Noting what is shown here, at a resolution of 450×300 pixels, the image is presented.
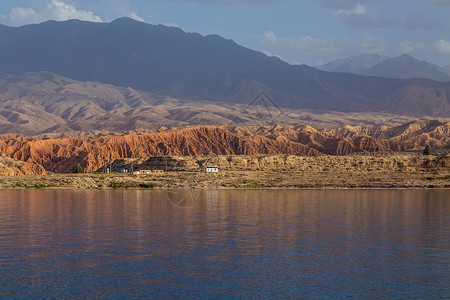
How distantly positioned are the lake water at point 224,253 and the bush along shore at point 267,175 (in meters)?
49.5

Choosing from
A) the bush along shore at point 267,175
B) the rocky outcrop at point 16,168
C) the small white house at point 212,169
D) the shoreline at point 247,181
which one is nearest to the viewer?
the shoreline at point 247,181

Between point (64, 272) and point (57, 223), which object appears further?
point (57, 223)

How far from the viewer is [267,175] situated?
130 metres

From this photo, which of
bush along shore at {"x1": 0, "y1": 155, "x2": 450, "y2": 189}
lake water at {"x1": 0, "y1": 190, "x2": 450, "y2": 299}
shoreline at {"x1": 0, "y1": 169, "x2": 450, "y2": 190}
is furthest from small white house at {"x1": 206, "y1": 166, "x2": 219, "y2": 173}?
lake water at {"x1": 0, "y1": 190, "x2": 450, "y2": 299}

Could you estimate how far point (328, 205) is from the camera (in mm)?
76375

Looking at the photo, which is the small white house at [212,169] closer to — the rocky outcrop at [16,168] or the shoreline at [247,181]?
the shoreline at [247,181]

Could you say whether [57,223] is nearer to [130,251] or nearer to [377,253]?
[130,251]

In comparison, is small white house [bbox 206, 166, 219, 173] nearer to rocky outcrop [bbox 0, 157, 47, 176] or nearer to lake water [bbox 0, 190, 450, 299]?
rocky outcrop [bbox 0, 157, 47, 176]

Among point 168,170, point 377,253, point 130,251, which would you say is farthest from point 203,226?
point 168,170

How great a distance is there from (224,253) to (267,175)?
89394mm

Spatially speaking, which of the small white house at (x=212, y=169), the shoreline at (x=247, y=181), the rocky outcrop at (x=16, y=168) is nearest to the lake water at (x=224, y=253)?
the shoreline at (x=247, y=181)

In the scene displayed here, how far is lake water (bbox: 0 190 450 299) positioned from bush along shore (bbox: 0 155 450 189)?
49533 millimetres

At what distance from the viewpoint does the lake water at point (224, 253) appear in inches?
1281

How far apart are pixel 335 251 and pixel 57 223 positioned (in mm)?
27617
